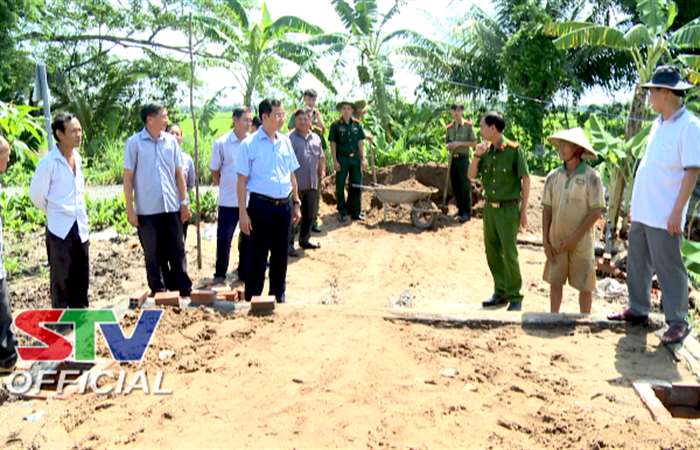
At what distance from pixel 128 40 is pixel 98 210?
518 inches

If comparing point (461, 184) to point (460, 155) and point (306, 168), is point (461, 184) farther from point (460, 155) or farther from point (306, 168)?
point (306, 168)

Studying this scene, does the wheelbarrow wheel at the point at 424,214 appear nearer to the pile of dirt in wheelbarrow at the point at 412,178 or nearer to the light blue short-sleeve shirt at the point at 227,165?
the pile of dirt in wheelbarrow at the point at 412,178

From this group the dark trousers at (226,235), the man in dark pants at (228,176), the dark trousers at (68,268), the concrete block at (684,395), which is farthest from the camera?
the dark trousers at (226,235)

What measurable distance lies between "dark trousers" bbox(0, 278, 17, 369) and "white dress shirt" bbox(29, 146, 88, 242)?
2.98 ft

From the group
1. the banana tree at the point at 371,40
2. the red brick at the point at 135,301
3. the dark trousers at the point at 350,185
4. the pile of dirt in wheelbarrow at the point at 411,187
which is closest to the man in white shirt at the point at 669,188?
the red brick at the point at 135,301

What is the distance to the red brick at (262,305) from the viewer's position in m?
5.61

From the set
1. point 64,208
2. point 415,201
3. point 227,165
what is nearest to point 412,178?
point 415,201

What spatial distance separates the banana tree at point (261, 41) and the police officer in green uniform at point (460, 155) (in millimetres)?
5863

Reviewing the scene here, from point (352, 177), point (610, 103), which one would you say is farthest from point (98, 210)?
point (610, 103)

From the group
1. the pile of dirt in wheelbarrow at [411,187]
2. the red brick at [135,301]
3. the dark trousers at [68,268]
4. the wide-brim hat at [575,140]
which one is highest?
the wide-brim hat at [575,140]

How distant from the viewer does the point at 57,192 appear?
5.72m

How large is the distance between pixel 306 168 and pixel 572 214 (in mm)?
4344

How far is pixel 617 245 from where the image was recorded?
32.5 feet

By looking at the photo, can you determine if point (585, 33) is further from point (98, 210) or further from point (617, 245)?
point (98, 210)
